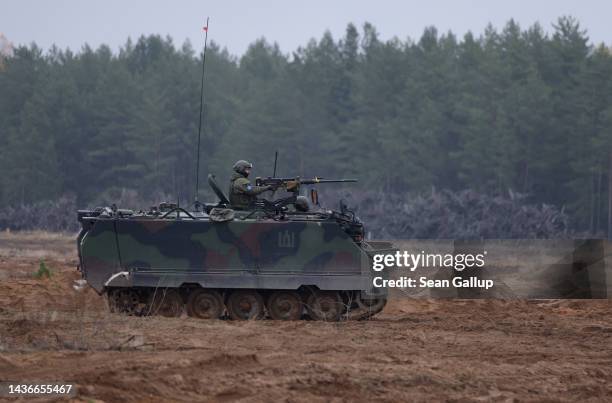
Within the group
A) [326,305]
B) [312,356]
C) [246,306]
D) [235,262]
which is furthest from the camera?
[246,306]

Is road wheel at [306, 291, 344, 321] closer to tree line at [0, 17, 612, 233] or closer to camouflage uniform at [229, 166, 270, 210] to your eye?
camouflage uniform at [229, 166, 270, 210]

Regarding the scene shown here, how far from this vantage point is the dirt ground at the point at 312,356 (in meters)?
11.3

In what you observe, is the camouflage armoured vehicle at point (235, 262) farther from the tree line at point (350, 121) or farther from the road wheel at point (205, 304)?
the tree line at point (350, 121)

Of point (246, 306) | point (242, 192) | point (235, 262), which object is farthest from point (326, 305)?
point (242, 192)

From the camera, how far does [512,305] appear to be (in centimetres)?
2172

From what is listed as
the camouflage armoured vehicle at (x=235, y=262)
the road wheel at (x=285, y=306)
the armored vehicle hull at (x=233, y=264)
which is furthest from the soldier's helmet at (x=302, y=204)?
the road wheel at (x=285, y=306)

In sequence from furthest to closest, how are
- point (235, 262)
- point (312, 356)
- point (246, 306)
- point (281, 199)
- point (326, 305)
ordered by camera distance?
point (281, 199) < point (246, 306) < point (326, 305) < point (235, 262) < point (312, 356)

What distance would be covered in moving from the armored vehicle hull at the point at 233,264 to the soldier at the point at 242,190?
37cm

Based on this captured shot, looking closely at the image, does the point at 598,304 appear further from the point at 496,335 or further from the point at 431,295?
the point at 496,335

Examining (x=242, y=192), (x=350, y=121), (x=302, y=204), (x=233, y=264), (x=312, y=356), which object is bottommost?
(x=312, y=356)

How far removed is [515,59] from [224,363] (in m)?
48.5

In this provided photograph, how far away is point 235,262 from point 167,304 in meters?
1.33

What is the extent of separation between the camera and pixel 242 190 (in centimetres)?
1833

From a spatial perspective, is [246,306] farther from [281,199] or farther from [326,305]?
[281,199]
